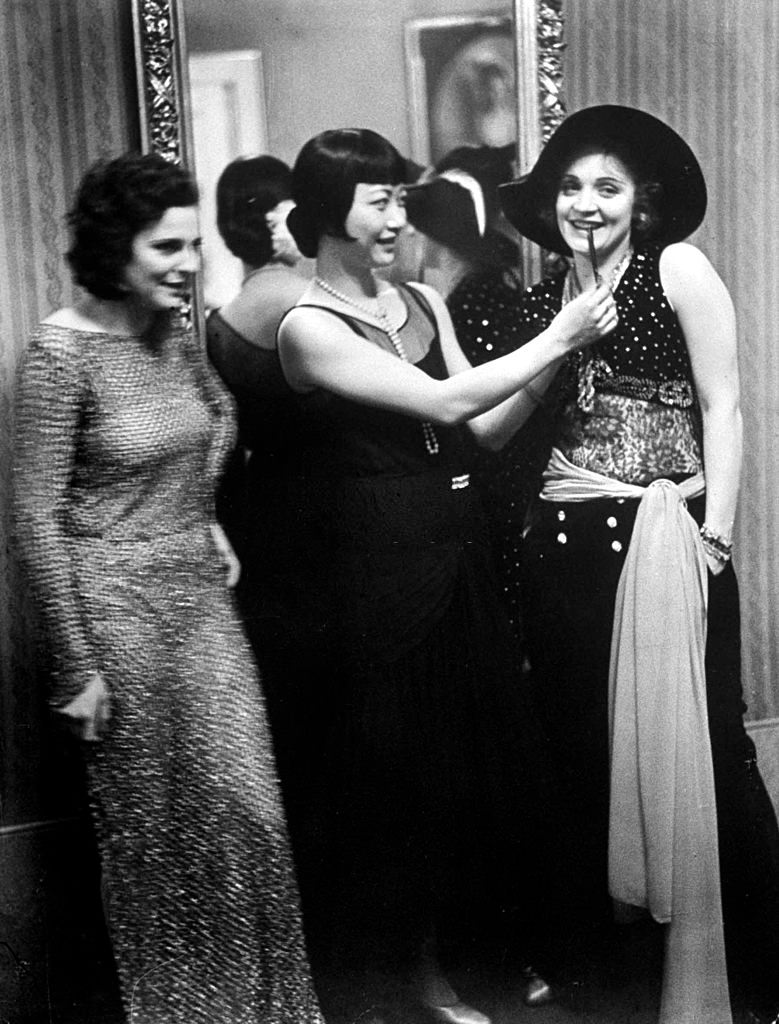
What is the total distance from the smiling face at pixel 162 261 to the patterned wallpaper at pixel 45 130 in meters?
0.15

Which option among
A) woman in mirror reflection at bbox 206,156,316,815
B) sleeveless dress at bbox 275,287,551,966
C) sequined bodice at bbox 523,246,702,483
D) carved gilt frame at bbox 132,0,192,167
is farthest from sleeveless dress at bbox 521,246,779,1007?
carved gilt frame at bbox 132,0,192,167

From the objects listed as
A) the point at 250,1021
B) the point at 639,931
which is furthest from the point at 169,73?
the point at 639,931

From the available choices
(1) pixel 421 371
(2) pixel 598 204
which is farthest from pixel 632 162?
(1) pixel 421 371

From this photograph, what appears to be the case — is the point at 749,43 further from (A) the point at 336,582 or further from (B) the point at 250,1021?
(B) the point at 250,1021

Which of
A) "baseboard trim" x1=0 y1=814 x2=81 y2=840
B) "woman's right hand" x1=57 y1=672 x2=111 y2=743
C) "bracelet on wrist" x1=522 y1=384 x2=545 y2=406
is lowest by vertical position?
"baseboard trim" x1=0 y1=814 x2=81 y2=840

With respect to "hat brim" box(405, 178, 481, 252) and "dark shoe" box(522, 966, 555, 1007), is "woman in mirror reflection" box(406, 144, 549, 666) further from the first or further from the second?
"dark shoe" box(522, 966, 555, 1007)

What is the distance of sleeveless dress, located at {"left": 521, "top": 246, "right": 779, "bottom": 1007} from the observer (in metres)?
2.42

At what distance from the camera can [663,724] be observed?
2484 millimetres

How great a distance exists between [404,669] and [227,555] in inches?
16.1

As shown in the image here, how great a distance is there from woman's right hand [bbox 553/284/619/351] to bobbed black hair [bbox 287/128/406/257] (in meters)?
0.42

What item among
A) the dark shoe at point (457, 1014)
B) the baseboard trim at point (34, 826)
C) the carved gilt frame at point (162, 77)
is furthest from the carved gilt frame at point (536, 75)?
the dark shoe at point (457, 1014)

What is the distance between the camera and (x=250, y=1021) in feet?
7.41

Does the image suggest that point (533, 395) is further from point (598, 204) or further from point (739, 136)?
point (739, 136)

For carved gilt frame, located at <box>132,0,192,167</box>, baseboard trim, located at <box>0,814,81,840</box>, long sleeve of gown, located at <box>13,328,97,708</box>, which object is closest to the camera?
long sleeve of gown, located at <box>13,328,97,708</box>
